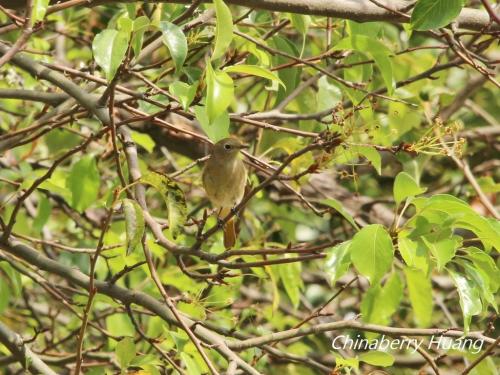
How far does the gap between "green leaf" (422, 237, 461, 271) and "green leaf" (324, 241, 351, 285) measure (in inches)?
9.0

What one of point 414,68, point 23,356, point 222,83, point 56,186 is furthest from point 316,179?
point 222,83

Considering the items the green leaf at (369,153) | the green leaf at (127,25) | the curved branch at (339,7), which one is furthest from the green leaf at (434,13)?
the green leaf at (127,25)

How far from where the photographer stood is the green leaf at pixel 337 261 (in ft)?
8.25

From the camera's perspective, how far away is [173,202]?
280 cm

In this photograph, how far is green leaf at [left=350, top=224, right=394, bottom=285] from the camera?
2477 mm

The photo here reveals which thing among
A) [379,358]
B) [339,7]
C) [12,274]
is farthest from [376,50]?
[12,274]

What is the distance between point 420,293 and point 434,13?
1.14 metres

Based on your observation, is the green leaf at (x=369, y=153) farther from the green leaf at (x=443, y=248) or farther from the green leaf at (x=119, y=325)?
the green leaf at (x=119, y=325)

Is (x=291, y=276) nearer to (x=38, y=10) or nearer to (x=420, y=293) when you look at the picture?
(x=420, y=293)

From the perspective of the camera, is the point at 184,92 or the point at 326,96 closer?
the point at 184,92

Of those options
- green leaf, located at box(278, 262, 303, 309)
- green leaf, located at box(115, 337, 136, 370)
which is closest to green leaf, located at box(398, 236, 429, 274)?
green leaf, located at box(115, 337, 136, 370)

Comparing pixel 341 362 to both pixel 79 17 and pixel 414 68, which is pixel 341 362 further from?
pixel 79 17

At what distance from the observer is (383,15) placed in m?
3.13

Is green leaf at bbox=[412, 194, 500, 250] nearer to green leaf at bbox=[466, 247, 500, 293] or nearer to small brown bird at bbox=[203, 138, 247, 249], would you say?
green leaf at bbox=[466, 247, 500, 293]
